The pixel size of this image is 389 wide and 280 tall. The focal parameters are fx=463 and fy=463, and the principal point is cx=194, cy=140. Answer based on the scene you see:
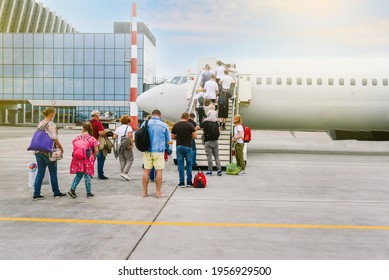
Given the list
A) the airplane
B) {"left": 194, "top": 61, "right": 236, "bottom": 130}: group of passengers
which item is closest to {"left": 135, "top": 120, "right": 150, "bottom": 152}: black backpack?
{"left": 194, "top": 61, "right": 236, "bottom": 130}: group of passengers

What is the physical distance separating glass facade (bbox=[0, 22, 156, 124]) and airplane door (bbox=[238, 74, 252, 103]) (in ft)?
144

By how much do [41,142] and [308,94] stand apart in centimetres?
1469

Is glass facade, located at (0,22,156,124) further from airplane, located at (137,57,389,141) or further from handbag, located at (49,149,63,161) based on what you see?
handbag, located at (49,149,63,161)

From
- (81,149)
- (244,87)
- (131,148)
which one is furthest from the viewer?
(244,87)

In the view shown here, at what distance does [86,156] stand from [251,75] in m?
13.1

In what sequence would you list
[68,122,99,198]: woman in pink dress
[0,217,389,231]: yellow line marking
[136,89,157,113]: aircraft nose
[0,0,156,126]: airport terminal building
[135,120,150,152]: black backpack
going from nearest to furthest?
[0,217,389,231]: yellow line marking < [68,122,99,198]: woman in pink dress < [135,120,150,152]: black backpack < [136,89,157,113]: aircraft nose < [0,0,156,126]: airport terminal building

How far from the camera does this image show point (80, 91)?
2611 inches

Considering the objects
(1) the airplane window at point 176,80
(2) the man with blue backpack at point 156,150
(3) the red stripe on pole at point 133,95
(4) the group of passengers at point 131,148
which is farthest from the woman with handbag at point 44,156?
(3) the red stripe on pole at point 133,95

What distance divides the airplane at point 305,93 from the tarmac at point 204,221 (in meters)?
8.86

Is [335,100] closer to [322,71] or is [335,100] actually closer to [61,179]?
[322,71]

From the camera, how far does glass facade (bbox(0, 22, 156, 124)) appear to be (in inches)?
2544

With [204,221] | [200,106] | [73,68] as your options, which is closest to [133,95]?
[200,106]

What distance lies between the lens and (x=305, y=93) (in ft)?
69.1

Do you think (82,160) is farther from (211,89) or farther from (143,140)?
(211,89)
